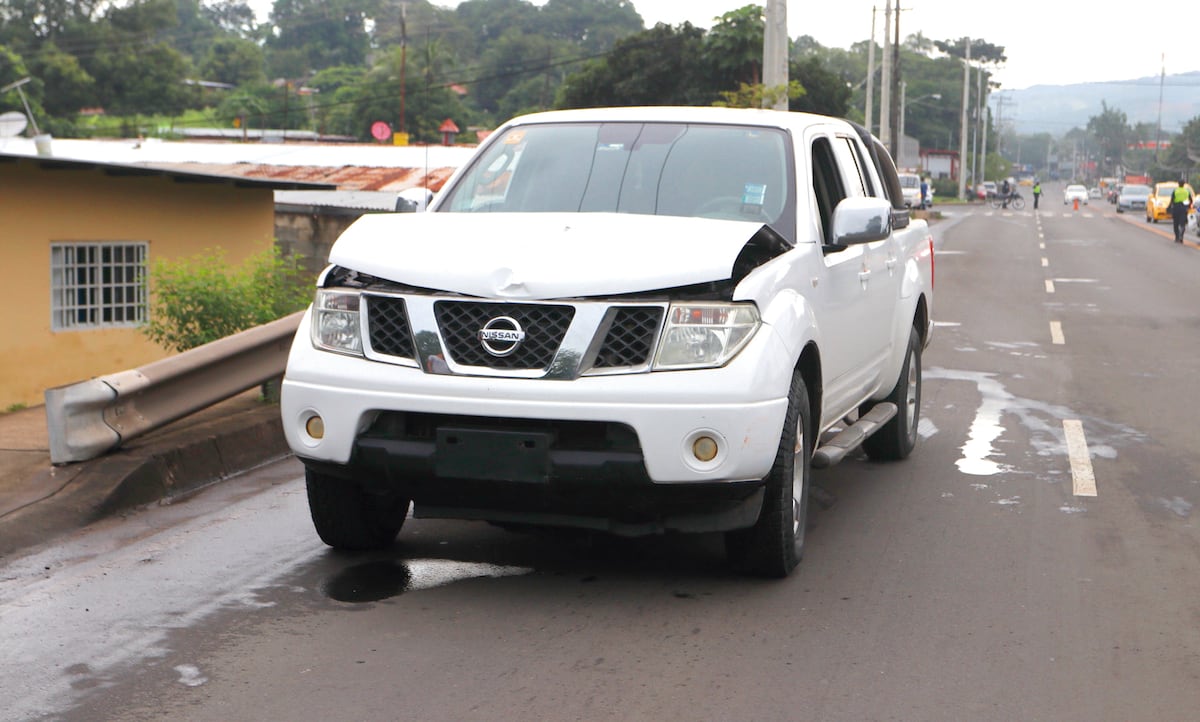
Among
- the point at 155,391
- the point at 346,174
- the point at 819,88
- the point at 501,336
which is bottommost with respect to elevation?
the point at 155,391

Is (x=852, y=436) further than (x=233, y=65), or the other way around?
(x=233, y=65)

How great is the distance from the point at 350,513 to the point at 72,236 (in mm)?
8763

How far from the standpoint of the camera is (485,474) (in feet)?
17.4

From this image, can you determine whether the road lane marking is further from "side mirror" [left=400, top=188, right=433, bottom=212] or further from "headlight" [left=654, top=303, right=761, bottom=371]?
"side mirror" [left=400, top=188, right=433, bottom=212]

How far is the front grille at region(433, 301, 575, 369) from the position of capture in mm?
5281

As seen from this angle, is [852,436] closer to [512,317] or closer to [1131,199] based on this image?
A: [512,317]

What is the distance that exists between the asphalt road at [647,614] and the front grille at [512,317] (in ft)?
3.05

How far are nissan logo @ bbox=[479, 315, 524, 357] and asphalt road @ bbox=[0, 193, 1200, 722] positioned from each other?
0.97 meters

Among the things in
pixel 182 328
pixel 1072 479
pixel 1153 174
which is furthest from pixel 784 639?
pixel 1153 174

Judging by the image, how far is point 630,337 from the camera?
5293 millimetres

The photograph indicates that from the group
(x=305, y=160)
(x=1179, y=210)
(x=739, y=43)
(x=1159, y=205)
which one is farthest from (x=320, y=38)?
(x=305, y=160)

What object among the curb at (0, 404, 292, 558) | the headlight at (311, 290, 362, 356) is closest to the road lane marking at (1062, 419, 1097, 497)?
the headlight at (311, 290, 362, 356)

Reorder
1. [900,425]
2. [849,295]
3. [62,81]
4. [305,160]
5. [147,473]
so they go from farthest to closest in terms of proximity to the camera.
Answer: [62,81] < [305,160] < [900,425] < [147,473] < [849,295]

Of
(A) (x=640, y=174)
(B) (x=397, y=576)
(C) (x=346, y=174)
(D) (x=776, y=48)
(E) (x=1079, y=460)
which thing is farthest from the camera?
(C) (x=346, y=174)
